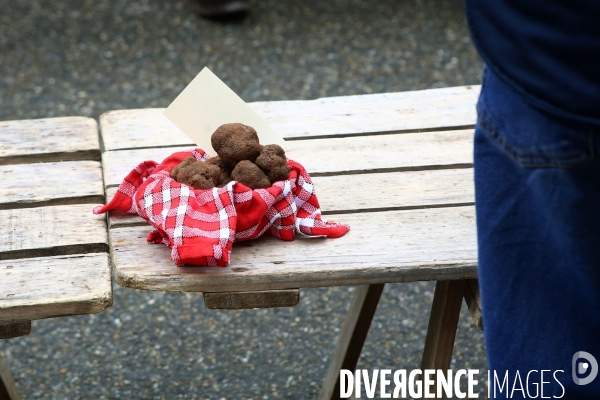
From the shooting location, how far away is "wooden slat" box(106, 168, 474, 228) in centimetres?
148

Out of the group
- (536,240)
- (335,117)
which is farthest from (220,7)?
(536,240)

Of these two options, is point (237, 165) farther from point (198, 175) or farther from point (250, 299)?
point (250, 299)

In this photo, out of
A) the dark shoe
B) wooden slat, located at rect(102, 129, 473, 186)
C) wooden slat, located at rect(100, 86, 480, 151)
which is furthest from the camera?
the dark shoe

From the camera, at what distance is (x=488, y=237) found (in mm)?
1032

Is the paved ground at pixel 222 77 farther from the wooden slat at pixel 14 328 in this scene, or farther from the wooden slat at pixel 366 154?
the wooden slat at pixel 14 328

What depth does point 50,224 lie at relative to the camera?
145cm

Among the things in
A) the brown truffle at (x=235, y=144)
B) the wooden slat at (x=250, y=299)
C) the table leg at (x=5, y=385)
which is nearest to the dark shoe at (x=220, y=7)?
the table leg at (x=5, y=385)

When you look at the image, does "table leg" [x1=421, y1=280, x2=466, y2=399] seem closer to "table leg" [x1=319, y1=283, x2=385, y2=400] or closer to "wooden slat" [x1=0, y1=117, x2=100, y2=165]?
"table leg" [x1=319, y1=283, x2=385, y2=400]

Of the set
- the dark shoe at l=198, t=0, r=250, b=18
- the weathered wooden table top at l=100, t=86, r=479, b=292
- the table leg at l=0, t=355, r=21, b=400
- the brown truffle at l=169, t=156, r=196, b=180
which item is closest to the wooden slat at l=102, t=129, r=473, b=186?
the weathered wooden table top at l=100, t=86, r=479, b=292

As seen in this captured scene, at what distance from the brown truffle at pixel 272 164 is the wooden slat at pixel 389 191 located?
0.14m

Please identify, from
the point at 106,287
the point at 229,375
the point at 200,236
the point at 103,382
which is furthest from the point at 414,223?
the point at 103,382

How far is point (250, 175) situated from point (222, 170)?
64 millimetres

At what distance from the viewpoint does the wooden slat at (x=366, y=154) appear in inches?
63.8

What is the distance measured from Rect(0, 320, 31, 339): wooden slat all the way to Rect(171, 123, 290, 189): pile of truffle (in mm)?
326
